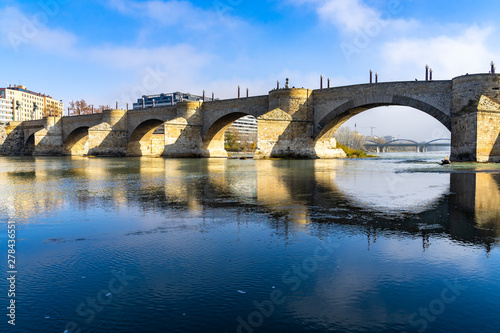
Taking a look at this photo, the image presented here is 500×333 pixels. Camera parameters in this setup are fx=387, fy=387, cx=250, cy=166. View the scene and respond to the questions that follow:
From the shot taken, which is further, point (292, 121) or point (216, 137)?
point (216, 137)

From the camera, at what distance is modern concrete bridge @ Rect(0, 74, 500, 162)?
84.1 feet

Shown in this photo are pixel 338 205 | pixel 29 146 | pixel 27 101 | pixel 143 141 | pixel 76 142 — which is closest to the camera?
pixel 338 205

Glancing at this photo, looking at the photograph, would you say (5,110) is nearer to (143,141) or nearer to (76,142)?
(76,142)

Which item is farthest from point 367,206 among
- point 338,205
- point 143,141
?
point 143,141

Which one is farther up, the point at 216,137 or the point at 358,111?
the point at 358,111

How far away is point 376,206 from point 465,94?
2303cm

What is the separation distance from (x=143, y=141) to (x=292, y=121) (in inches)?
1080

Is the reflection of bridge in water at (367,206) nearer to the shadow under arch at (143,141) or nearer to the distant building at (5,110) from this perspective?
the shadow under arch at (143,141)

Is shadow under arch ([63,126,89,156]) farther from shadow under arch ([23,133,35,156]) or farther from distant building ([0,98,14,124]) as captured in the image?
distant building ([0,98,14,124])

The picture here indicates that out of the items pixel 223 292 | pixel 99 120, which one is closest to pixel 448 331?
pixel 223 292

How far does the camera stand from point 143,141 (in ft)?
181

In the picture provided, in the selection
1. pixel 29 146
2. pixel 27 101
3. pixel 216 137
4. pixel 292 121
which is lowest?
pixel 29 146

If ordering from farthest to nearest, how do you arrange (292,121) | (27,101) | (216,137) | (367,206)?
(27,101) < (216,137) < (292,121) < (367,206)

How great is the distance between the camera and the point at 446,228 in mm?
5539
